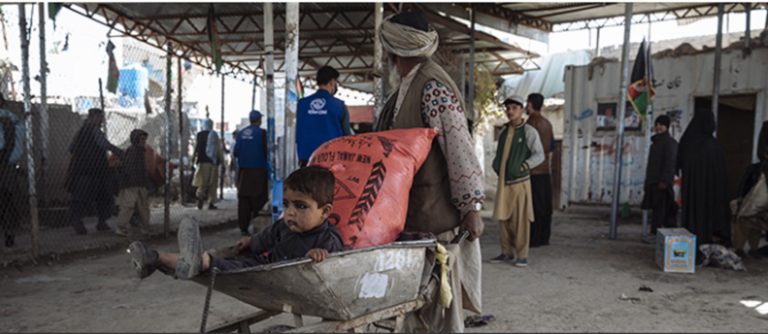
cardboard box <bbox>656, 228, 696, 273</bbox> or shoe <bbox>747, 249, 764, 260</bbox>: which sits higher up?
cardboard box <bbox>656, 228, 696, 273</bbox>

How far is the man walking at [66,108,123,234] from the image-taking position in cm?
719

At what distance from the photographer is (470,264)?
2570mm

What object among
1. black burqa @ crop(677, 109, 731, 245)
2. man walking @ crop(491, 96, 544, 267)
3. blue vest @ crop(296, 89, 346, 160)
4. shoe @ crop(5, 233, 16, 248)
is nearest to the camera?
blue vest @ crop(296, 89, 346, 160)

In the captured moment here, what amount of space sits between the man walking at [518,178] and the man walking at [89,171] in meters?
5.18

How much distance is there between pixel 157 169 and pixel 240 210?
7.20 ft

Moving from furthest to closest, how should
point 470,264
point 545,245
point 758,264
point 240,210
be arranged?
point 240,210
point 545,245
point 758,264
point 470,264

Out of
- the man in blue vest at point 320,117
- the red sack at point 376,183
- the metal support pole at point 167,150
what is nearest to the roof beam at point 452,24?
the metal support pole at point 167,150

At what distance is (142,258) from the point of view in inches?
64.9

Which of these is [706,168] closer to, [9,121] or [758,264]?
[758,264]

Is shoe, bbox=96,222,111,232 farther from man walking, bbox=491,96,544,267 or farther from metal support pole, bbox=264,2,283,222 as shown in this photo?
man walking, bbox=491,96,544,267

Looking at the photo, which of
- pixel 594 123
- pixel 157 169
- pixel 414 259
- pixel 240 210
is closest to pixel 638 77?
pixel 594 123

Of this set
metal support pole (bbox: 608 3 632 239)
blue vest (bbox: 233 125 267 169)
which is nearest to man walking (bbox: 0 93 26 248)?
blue vest (bbox: 233 125 267 169)

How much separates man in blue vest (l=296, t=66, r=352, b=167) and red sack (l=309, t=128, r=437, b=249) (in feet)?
9.40

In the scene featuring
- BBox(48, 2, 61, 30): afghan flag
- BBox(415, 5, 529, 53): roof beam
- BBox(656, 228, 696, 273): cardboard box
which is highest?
BBox(415, 5, 529, 53): roof beam
